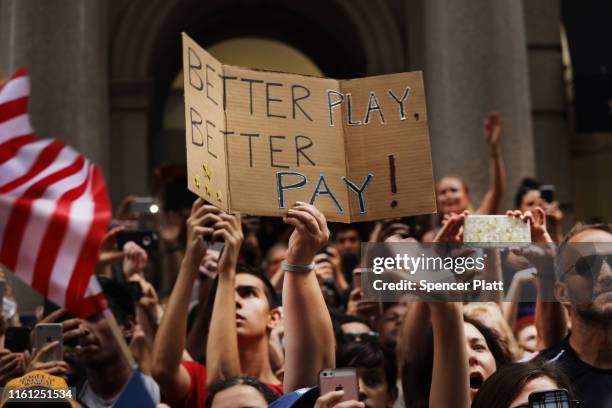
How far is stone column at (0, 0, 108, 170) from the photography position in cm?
891

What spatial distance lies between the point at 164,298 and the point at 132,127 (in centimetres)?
614

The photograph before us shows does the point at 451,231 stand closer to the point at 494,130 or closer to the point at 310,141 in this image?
the point at 310,141

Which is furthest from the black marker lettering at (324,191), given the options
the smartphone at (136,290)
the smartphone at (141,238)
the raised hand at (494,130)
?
the raised hand at (494,130)

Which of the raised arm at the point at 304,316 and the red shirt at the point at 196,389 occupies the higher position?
the raised arm at the point at 304,316

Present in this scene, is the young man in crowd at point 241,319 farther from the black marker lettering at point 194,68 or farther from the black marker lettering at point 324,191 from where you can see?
the black marker lettering at point 194,68

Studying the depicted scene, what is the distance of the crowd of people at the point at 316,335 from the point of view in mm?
3465

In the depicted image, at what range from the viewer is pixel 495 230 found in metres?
3.91

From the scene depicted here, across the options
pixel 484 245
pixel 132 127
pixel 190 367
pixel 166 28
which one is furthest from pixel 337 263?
pixel 166 28

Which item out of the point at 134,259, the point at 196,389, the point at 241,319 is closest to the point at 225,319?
the point at 196,389

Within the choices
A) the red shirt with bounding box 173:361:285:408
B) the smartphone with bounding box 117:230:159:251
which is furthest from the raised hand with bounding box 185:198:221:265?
the smartphone with bounding box 117:230:159:251

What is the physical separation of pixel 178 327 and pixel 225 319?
0.71 ft

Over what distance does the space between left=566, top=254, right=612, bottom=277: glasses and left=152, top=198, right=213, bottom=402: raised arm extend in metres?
1.45

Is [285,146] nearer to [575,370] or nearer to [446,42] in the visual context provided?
[575,370]

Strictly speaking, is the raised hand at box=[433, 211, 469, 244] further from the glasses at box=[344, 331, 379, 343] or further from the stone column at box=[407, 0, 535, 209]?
the stone column at box=[407, 0, 535, 209]
